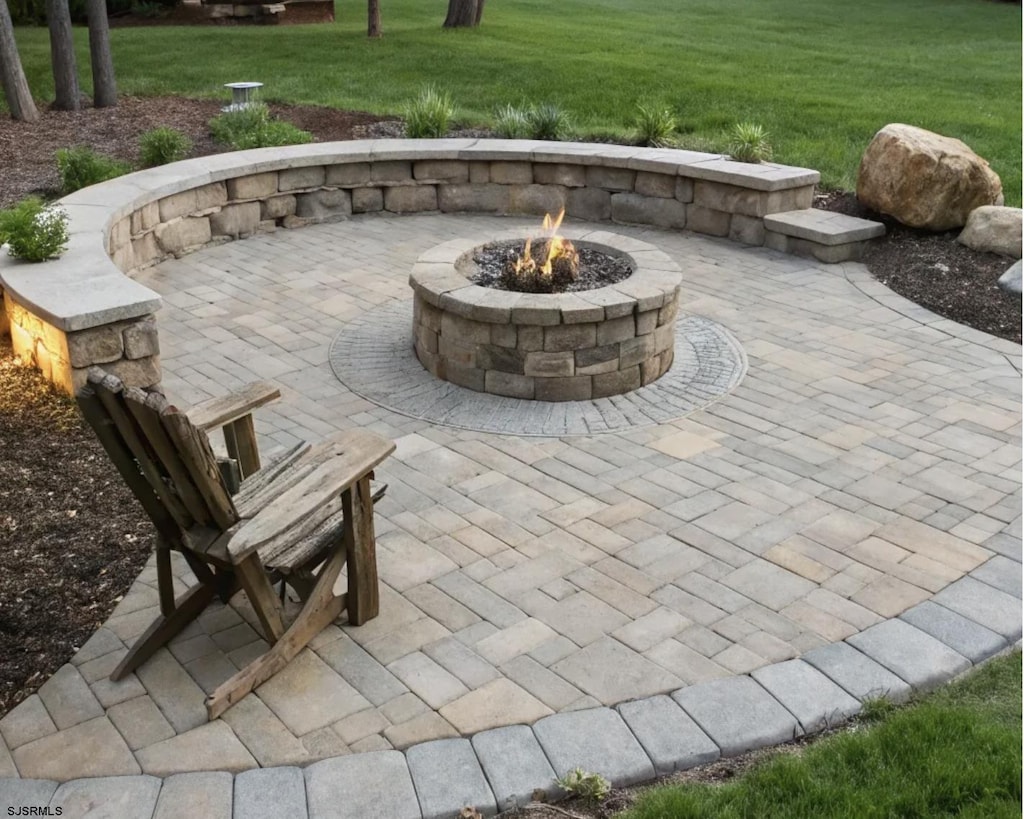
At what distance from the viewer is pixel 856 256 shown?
870 cm

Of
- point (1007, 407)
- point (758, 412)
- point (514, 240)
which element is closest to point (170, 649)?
point (758, 412)

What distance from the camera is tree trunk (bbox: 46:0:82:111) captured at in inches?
480

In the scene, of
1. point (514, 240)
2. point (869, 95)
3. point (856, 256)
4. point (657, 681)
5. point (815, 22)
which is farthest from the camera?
point (815, 22)

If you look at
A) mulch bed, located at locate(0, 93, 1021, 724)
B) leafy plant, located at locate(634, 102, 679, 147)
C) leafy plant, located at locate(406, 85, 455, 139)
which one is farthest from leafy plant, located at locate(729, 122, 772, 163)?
leafy plant, located at locate(406, 85, 455, 139)

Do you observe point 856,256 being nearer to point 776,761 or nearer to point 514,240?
point 514,240

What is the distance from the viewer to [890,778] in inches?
122

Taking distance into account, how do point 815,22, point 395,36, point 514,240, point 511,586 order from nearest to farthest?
point 511,586
point 514,240
point 395,36
point 815,22

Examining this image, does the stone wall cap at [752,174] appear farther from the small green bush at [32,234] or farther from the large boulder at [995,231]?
the small green bush at [32,234]

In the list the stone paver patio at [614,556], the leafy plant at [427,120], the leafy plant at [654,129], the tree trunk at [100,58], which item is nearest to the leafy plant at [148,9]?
the tree trunk at [100,58]

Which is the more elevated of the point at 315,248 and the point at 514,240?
the point at 514,240

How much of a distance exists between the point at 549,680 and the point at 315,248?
5945mm

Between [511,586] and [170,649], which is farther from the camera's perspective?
[511,586]

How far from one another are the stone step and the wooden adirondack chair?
572cm

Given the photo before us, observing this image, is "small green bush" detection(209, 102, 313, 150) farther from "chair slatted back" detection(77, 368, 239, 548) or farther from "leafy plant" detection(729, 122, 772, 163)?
"chair slatted back" detection(77, 368, 239, 548)
